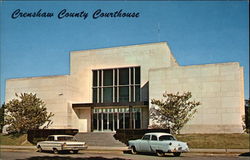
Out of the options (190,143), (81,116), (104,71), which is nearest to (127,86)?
(104,71)

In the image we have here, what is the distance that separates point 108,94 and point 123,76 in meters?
3.07

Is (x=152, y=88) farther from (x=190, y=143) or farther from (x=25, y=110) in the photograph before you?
(x=25, y=110)

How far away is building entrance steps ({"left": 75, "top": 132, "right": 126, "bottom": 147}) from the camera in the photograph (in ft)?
112

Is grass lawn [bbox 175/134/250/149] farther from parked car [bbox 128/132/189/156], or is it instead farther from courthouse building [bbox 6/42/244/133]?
parked car [bbox 128/132/189/156]

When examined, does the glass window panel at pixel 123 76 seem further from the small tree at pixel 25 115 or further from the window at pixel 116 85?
the small tree at pixel 25 115

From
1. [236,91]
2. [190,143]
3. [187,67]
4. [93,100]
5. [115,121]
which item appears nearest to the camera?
[190,143]

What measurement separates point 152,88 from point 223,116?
838 centimetres

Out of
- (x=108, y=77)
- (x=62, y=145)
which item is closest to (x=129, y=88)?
(x=108, y=77)

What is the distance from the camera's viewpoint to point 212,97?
3578 centimetres

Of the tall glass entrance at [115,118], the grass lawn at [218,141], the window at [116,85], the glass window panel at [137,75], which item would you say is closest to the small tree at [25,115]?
the tall glass entrance at [115,118]

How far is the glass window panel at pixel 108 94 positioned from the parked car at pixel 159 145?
22.1 meters

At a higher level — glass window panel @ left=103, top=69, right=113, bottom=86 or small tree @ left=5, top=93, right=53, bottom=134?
glass window panel @ left=103, top=69, right=113, bottom=86

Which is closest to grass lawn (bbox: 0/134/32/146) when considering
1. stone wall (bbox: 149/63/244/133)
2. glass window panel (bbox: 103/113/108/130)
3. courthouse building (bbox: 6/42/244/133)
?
courthouse building (bbox: 6/42/244/133)

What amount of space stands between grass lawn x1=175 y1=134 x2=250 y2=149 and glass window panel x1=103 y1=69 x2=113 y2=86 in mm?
15788
